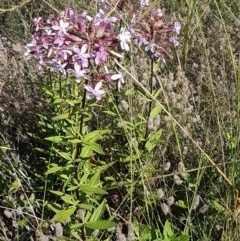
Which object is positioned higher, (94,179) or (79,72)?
A: (79,72)

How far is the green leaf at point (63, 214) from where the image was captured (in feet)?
5.67

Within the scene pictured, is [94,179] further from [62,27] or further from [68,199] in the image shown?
[62,27]

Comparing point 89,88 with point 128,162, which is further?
point 128,162

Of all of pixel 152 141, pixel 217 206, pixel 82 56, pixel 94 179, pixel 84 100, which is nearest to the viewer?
pixel 82 56

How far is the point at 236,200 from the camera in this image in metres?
1.72

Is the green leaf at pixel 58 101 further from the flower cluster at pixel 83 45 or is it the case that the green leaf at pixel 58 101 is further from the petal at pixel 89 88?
the petal at pixel 89 88

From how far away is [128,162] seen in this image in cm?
214

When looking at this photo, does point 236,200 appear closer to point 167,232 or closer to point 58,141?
point 167,232

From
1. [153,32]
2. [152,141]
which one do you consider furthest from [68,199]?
[153,32]

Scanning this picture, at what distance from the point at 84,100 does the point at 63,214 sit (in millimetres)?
370

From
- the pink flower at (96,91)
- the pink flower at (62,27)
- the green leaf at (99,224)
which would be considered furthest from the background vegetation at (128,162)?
the pink flower at (62,27)

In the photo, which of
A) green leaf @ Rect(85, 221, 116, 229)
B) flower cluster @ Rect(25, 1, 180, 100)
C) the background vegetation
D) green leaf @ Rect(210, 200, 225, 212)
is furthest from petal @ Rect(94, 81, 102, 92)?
green leaf @ Rect(210, 200, 225, 212)

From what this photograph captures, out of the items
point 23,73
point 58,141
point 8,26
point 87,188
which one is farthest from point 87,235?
point 8,26

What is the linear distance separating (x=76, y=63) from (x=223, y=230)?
2.38 feet
